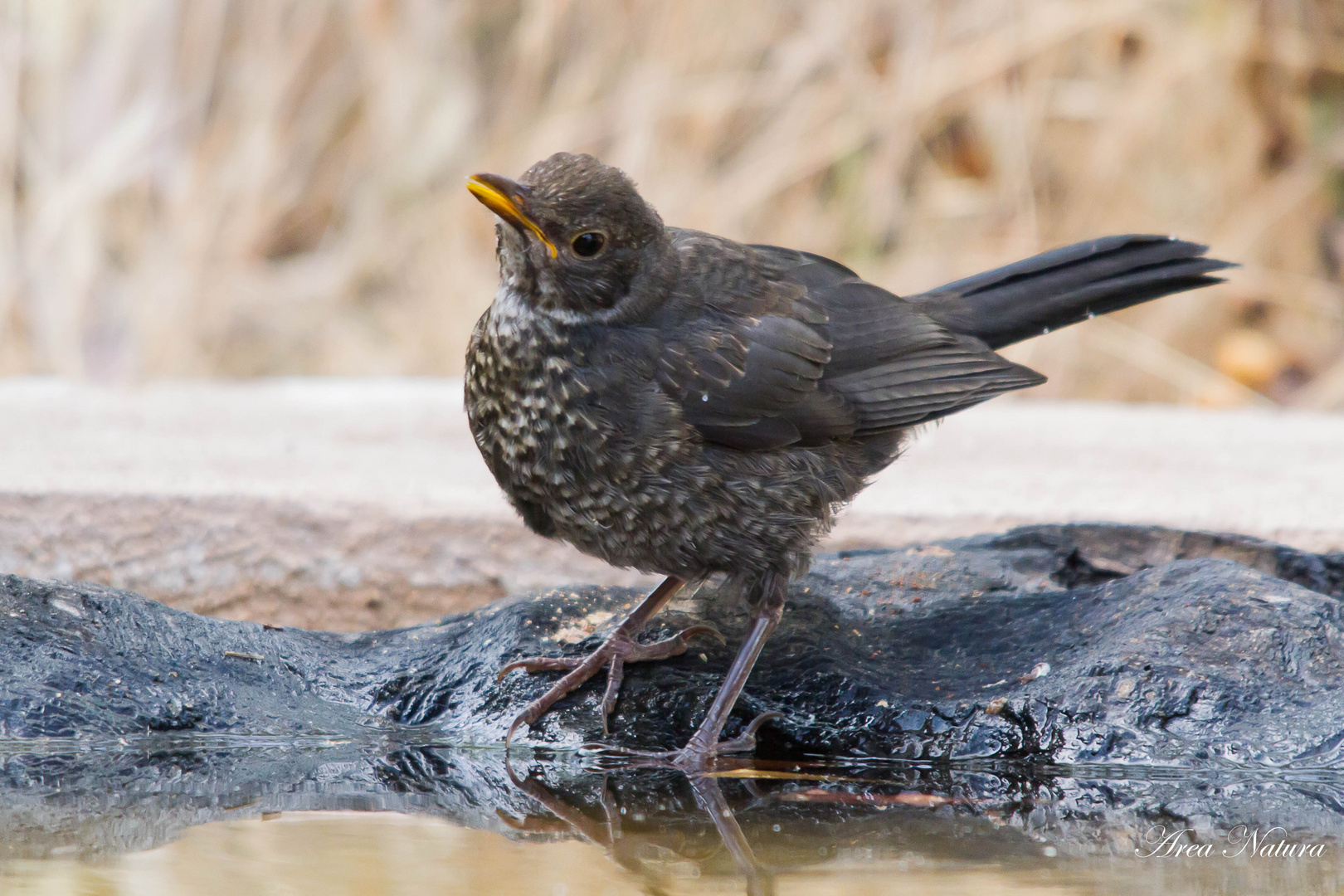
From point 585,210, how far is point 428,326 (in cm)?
507

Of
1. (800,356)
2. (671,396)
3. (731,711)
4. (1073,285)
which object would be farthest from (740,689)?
(1073,285)

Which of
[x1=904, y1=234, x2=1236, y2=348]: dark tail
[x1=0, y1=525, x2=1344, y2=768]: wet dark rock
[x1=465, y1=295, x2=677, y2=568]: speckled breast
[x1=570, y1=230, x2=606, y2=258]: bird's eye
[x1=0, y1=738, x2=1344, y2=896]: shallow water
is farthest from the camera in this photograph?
[x1=904, y1=234, x2=1236, y2=348]: dark tail

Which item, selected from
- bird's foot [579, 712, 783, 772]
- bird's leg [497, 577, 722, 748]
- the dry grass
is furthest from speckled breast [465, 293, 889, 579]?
the dry grass

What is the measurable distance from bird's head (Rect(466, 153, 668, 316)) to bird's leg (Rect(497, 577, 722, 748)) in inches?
23.3

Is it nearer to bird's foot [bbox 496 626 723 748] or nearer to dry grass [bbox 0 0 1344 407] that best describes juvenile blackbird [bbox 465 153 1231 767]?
bird's foot [bbox 496 626 723 748]

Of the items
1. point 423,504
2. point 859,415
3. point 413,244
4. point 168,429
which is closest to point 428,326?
point 413,244

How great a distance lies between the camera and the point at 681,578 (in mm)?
2881

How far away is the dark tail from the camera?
3.14 m

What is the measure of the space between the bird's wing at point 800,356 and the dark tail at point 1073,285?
3.9 inches

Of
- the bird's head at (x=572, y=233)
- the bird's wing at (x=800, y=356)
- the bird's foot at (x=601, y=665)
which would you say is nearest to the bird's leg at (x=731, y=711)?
the bird's foot at (x=601, y=665)

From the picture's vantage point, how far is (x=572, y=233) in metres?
2.77

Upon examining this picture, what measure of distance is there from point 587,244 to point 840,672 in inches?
35.8

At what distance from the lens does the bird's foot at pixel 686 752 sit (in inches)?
100

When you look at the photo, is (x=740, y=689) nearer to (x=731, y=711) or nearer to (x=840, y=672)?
(x=731, y=711)
